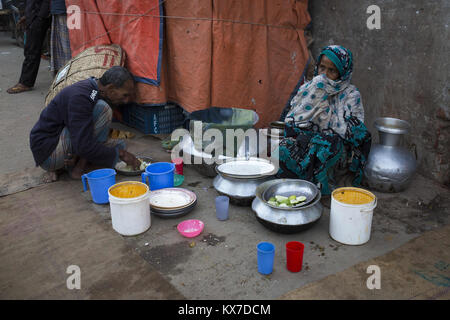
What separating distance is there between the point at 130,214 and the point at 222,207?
2.21ft

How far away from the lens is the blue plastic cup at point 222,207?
2.77 meters

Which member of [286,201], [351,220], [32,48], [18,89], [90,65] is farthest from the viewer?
[18,89]

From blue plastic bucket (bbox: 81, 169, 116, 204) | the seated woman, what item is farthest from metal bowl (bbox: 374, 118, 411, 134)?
blue plastic bucket (bbox: 81, 169, 116, 204)

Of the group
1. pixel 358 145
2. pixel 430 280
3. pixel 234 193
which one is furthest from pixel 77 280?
pixel 358 145

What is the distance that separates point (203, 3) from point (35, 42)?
11.5 feet

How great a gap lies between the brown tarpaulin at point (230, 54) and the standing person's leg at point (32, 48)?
1900 mm

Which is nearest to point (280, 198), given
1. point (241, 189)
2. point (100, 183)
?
point (241, 189)

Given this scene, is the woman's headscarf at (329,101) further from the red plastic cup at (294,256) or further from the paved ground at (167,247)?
the red plastic cup at (294,256)

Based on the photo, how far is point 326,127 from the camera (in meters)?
3.21

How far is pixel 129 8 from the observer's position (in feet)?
13.7

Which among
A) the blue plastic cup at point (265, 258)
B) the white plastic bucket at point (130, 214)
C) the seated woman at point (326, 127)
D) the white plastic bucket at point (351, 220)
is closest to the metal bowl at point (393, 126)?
the seated woman at point (326, 127)

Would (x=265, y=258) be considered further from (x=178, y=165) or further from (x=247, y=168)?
(x=178, y=165)

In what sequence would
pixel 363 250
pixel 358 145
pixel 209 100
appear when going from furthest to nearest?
pixel 209 100 → pixel 358 145 → pixel 363 250

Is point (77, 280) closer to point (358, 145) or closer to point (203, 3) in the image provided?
point (358, 145)
